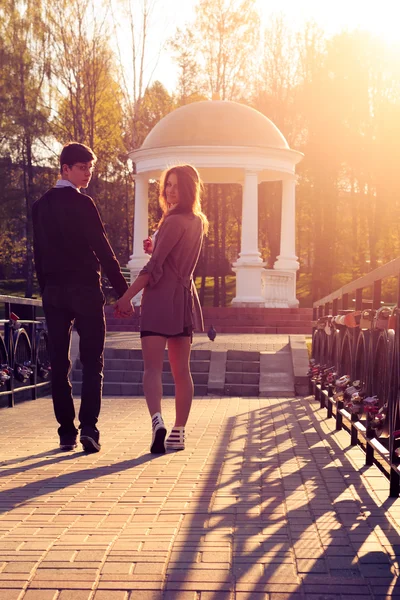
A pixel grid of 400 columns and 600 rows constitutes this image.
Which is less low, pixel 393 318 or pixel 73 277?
pixel 73 277

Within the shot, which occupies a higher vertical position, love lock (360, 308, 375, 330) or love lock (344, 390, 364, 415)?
love lock (360, 308, 375, 330)

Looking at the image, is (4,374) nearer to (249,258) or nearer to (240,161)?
(240,161)

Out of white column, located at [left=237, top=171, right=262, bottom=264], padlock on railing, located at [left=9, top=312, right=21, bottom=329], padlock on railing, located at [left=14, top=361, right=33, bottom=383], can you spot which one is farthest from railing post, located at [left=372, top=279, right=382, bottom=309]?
white column, located at [left=237, top=171, right=262, bottom=264]

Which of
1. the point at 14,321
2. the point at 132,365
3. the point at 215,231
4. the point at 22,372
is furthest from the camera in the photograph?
the point at 215,231

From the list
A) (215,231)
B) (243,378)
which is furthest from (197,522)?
(215,231)

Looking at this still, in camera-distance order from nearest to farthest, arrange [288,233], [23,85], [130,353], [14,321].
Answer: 1. [14,321]
2. [130,353]
3. [288,233]
4. [23,85]

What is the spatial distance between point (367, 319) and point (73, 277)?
1.83 m

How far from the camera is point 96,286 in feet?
20.3

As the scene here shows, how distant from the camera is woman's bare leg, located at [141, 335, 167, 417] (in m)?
6.15

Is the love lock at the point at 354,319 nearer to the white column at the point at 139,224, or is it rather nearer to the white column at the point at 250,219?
the white column at the point at 250,219

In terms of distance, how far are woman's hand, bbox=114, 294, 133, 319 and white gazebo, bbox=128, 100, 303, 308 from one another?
1871 cm

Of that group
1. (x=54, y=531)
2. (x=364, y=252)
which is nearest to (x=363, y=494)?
(x=54, y=531)

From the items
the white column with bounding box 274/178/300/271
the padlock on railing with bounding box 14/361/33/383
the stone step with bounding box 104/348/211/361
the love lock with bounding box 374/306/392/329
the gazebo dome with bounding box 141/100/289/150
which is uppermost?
the gazebo dome with bounding box 141/100/289/150

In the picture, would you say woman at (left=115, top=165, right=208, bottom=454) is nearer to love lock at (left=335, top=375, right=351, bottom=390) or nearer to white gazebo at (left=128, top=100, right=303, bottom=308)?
love lock at (left=335, top=375, right=351, bottom=390)
